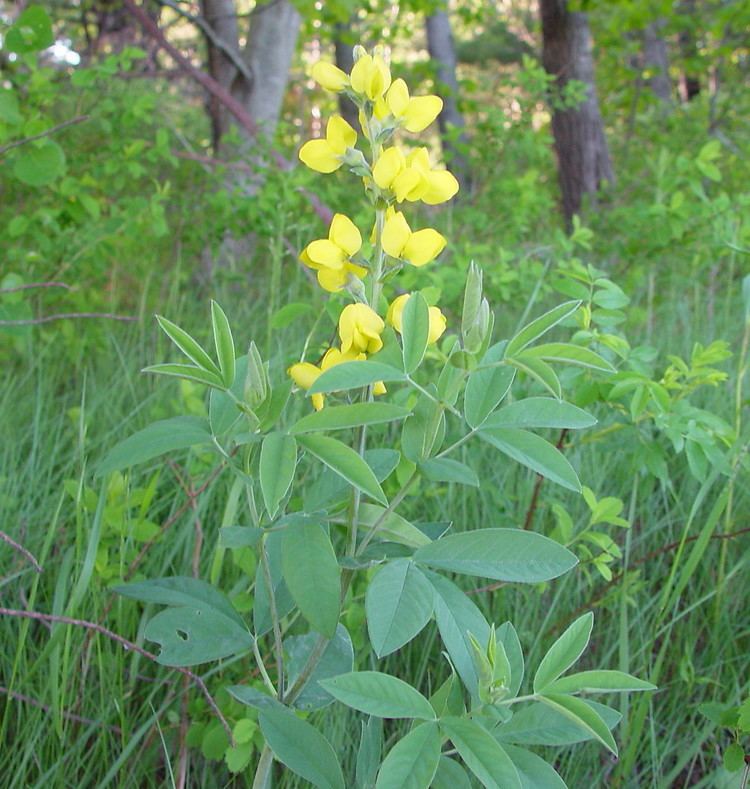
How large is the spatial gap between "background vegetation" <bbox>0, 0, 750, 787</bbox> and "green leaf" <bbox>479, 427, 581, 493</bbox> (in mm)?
487

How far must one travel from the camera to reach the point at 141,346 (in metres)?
2.49

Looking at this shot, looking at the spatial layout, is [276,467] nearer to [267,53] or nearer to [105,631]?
[105,631]

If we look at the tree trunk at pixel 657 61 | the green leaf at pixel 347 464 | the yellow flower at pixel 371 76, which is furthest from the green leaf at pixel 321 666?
the tree trunk at pixel 657 61

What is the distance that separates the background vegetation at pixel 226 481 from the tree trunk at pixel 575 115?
29.3 inches

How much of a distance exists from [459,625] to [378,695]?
10 cm

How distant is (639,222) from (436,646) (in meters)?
1.91

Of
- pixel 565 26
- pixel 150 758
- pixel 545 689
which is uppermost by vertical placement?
pixel 565 26

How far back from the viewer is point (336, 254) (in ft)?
2.79

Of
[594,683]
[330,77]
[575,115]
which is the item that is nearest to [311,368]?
[330,77]

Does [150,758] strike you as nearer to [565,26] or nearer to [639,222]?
[639,222]

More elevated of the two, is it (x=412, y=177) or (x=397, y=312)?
(x=412, y=177)

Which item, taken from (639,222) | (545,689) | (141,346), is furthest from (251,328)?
(545,689)

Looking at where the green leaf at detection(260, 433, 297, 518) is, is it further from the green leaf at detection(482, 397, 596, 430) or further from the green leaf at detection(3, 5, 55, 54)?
the green leaf at detection(3, 5, 55, 54)

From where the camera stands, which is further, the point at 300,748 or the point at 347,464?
the point at 300,748
